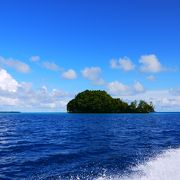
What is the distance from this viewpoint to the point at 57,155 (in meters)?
29.7

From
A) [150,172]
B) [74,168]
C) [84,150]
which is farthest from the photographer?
[84,150]

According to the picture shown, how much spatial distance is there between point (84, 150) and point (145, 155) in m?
6.73

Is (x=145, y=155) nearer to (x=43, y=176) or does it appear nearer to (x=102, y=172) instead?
(x=102, y=172)

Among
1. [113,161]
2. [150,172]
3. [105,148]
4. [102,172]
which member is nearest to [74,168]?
[102,172]

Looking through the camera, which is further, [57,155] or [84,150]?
[84,150]

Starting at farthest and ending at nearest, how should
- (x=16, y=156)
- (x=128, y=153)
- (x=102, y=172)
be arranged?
1. (x=128, y=153)
2. (x=16, y=156)
3. (x=102, y=172)

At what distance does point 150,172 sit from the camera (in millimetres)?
20391

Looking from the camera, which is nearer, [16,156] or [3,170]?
[3,170]

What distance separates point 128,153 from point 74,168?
352 inches

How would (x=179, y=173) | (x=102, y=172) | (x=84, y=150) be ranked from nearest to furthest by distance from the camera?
(x=179, y=173) < (x=102, y=172) < (x=84, y=150)

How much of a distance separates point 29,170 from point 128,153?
1157 cm

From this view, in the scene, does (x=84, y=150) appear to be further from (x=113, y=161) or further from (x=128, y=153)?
(x=113, y=161)

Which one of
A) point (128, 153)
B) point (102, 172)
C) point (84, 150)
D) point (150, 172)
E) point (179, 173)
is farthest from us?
point (84, 150)

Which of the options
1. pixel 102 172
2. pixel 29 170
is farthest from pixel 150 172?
pixel 29 170
